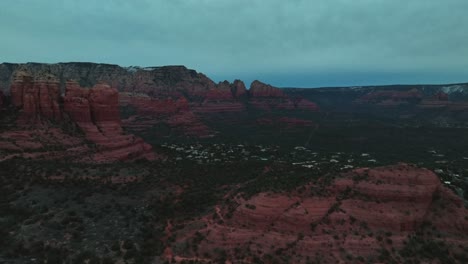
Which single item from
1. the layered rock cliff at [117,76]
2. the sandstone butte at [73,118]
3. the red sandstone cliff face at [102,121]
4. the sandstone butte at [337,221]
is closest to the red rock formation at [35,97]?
the sandstone butte at [73,118]

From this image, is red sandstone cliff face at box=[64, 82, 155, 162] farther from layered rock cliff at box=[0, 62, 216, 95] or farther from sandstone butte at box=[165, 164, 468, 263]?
layered rock cliff at box=[0, 62, 216, 95]

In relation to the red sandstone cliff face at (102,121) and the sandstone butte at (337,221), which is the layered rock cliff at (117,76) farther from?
the sandstone butte at (337,221)

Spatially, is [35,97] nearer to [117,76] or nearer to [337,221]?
[337,221]

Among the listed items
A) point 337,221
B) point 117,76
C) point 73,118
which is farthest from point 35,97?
point 117,76

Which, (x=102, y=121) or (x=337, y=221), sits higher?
(x=102, y=121)

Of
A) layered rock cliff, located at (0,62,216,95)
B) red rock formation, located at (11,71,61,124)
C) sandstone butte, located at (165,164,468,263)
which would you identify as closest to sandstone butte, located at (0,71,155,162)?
red rock formation, located at (11,71,61,124)
